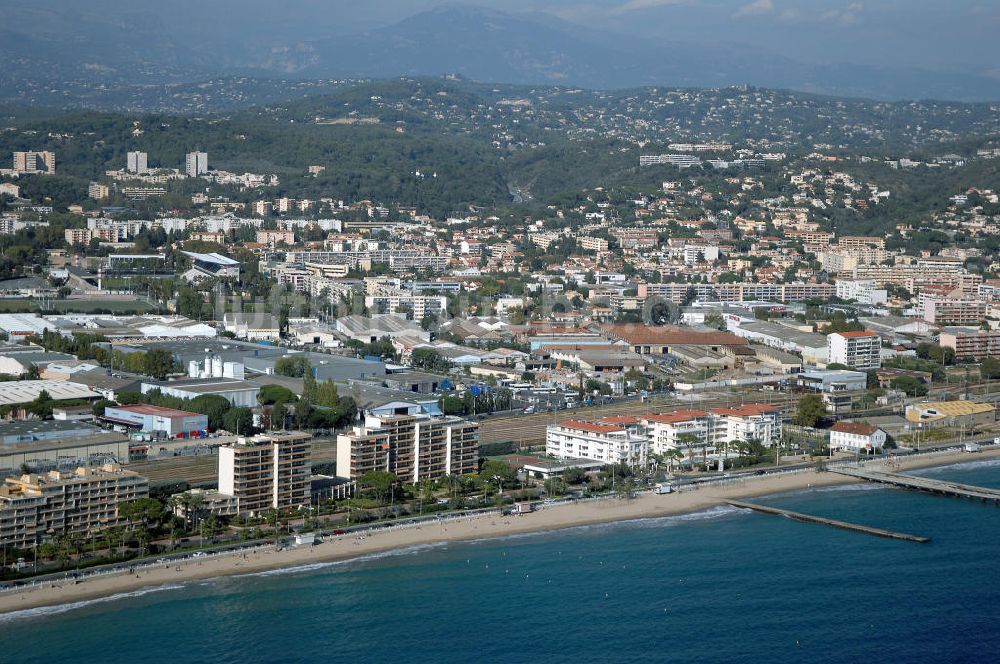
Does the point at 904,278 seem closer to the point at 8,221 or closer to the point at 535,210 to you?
the point at 535,210

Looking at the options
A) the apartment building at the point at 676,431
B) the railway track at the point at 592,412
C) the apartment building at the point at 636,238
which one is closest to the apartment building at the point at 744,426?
the apartment building at the point at 676,431

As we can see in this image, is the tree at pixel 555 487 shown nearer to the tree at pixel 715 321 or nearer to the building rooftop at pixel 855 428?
the building rooftop at pixel 855 428

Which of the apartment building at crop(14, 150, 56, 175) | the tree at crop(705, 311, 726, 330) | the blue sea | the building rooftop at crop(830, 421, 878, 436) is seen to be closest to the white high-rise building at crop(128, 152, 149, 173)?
the apartment building at crop(14, 150, 56, 175)

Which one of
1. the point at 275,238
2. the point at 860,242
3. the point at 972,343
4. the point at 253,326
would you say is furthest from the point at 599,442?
the point at 275,238

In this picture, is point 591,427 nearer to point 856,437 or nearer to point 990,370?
point 856,437

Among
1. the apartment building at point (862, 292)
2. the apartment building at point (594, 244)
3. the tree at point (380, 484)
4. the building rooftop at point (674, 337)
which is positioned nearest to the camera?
the tree at point (380, 484)

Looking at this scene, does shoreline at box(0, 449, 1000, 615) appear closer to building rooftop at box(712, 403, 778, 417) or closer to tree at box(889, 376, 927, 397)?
building rooftop at box(712, 403, 778, 417)
